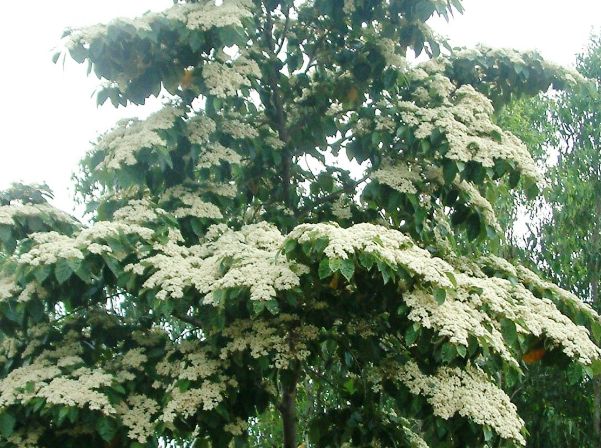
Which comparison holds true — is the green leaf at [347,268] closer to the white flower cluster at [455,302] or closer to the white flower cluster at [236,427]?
the white flower cluster at [455,302]

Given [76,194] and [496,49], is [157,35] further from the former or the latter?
[76,194]

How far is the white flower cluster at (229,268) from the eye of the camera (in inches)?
146

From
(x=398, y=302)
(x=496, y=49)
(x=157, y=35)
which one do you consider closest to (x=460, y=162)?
(x=398, y=302)

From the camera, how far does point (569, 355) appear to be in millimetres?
4055

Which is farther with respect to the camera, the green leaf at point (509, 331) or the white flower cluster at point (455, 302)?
the green leaf at point (509, 331)

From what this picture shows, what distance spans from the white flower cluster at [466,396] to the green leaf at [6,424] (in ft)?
Result: 5.95

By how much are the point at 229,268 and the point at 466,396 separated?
123cm

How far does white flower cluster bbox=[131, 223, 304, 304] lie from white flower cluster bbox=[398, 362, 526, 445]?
2.83 feet

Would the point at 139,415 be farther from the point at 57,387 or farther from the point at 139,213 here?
the point at 139,213

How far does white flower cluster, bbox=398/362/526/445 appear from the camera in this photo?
153 inches

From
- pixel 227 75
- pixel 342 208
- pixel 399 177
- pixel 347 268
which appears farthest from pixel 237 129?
pixel 347 268

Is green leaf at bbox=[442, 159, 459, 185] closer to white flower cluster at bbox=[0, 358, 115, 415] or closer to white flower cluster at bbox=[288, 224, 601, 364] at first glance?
white flower cluster at bbox=[288, 224, 601, 364]

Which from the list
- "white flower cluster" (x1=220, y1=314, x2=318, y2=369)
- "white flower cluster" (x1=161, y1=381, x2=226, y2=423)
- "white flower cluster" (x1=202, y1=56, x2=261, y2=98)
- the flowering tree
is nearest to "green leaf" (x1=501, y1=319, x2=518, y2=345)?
the flowering tree

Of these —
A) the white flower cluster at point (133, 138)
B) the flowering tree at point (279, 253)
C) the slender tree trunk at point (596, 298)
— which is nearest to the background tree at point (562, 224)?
the slender tree trunk at point (596, 298)
